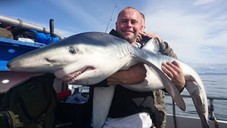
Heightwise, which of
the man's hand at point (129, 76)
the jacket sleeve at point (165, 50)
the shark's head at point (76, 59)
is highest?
the jacket sleeve at point (165, 50)

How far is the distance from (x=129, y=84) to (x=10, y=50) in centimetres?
191

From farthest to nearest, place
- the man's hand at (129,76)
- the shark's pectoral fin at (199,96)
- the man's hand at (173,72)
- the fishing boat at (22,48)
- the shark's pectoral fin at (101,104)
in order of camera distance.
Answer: the shark's pectoral fin at (199,96), the fishing boat at (22,48), the man's hand at (173,72), the shark's pectoral fin at (101,104), the man's hand at (129,76)

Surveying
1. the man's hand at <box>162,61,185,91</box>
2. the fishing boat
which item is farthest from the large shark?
the fishing boat

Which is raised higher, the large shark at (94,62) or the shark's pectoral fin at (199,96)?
the large shark at (94,62)

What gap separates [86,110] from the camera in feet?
11.1

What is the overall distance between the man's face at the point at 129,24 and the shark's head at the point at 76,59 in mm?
914

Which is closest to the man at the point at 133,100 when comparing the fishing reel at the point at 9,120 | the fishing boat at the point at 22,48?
the fishing boat at the point at 22,48

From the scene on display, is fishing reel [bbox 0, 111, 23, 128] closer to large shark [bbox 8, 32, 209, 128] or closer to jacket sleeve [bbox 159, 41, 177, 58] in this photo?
large shark [bbox 8, 32, 209, 128]

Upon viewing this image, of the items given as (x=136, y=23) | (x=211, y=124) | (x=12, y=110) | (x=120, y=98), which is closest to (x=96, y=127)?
(x=120, y=98)

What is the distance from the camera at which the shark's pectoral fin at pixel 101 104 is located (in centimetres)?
287

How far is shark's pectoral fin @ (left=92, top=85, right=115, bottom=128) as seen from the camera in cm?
287

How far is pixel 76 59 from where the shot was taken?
208cm

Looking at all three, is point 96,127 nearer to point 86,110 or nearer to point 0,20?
point 86,110

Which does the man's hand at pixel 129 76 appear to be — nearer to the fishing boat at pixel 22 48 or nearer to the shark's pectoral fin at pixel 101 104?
the shark's pectoral fin at pixel 101 104
